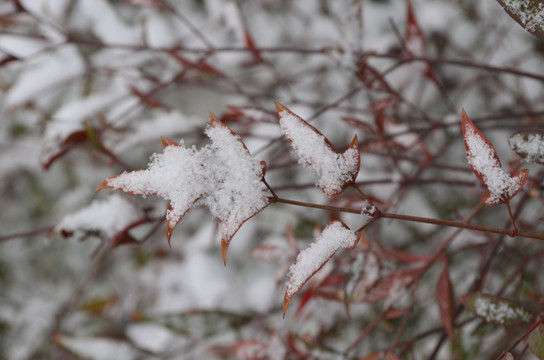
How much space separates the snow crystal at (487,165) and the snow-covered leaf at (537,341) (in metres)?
0.14

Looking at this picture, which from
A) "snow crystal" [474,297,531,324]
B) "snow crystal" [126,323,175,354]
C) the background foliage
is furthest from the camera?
"snow crystal" [126,323,175,354]

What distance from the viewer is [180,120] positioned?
78 cm

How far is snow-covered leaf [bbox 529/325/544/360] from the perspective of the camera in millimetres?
405

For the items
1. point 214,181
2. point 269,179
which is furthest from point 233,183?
point 269,179

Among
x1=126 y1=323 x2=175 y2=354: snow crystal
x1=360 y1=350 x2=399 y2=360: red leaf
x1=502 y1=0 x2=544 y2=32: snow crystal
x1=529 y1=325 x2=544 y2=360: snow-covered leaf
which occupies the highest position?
x1=126 y1=323 x2=175 y2=354: snow crystal

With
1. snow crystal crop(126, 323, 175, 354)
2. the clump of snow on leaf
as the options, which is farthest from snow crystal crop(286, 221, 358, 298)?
snow crystal crop(126, 323, 175, 354)

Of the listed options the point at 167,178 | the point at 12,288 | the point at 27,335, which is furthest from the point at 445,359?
the point at 12,288

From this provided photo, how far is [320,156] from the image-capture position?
37 cm

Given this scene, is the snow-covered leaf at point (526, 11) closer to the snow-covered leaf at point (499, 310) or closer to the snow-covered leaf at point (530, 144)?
the snow-covered leaf at point (530, 144)

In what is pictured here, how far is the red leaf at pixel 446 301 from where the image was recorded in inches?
21.5

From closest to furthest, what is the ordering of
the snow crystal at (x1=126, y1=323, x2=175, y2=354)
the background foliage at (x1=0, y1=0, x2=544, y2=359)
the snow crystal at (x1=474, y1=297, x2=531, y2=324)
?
the snow crystal at (x1=474, y1=297, x2=531, y2=324)
the background foliage at (x1=0, y1=0, x2=544, y2=359)
the snow crystal at (x1=126, y1=323, x2=175, y2=354)

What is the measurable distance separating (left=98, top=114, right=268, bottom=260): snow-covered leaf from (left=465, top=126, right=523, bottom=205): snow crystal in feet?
0.58

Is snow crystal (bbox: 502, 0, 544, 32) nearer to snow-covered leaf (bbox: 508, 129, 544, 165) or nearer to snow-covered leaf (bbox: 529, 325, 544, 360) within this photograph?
snow-covered leaf (bbox: 508, 129, 544, 165)

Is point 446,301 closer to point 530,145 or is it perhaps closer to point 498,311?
point 498,311
